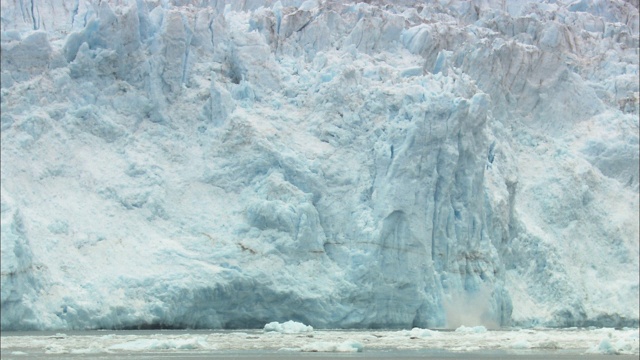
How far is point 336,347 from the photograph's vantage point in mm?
15820

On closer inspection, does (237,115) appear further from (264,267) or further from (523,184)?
(523,184)

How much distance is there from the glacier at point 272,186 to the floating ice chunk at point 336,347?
3.92m

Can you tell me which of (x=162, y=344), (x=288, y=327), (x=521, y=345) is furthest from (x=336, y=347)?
(x=288, y=327)

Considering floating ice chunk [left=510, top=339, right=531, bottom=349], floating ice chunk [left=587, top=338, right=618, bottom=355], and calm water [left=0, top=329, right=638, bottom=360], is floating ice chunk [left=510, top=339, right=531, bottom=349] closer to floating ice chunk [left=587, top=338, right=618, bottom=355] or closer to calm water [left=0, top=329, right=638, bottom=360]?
calm water [left=0, top=329, right=638, bottom=360]

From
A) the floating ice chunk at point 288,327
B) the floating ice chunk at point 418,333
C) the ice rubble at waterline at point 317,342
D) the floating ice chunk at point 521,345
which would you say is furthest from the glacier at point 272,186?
the floating ice chunk at point 521,345

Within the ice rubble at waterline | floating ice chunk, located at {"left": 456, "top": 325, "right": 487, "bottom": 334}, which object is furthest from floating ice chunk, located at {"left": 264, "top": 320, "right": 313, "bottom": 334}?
floating ice chunk, located at {"left": 456, "top": 325, "right": 487, "bottom": 334}

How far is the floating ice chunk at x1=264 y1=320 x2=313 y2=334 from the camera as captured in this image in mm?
19359

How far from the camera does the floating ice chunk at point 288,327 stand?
19.4m

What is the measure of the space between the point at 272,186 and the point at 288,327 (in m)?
2.58

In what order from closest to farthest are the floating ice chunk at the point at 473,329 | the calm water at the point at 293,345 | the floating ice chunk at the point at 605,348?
the calm water at the point at 293,345 → the floating ice chunk at the point at 605,348 → the floating ice chunk at the point at 473,329

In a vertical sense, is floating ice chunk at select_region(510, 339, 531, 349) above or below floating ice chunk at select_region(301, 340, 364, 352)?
above

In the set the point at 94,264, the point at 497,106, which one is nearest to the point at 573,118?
the point at 497,106

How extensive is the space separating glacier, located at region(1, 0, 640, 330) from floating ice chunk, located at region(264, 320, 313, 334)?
1.88ft

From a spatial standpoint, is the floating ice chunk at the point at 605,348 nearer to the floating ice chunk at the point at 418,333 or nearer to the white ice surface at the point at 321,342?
the white ice surface at the point at 321,342
